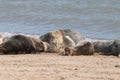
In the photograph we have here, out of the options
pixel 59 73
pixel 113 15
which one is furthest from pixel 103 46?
pixel 113 15

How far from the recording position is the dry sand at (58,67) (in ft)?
24.2

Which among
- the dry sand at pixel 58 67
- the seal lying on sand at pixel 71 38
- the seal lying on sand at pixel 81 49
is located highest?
the seal lying on sand at pixel 71 38

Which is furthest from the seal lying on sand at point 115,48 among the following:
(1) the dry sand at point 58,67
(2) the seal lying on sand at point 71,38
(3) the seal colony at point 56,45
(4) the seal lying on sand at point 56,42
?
(4) the seal lying on sand at point 56,42

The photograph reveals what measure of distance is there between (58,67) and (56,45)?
99.7 inches

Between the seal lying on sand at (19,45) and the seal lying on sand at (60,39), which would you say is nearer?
the seal lying on sand at (19,45)

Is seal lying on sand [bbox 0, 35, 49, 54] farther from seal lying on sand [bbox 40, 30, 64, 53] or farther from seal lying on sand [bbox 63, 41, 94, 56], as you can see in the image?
seal lying on sand [bbox 63, 41, 94, 56]

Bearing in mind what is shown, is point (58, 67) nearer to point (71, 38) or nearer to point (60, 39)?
point (60, 39)

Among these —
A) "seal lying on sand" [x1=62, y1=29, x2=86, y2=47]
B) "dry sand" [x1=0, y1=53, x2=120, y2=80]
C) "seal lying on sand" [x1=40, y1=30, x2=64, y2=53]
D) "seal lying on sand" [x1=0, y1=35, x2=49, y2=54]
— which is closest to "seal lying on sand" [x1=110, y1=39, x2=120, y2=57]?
"dry sand" [x1=0, y1=53, x2=120, y2=80]

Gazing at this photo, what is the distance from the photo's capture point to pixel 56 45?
35.3 ft

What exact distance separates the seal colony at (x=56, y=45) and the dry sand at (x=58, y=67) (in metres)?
0.36

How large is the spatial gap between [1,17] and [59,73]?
34.5 feet

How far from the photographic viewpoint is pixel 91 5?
18844 mm

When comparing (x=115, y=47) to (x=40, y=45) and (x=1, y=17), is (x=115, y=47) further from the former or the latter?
(x=1, y=17)

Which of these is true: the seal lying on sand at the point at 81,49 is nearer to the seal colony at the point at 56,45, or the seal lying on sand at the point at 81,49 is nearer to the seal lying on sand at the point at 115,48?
the seal colony at the point at 56,45
